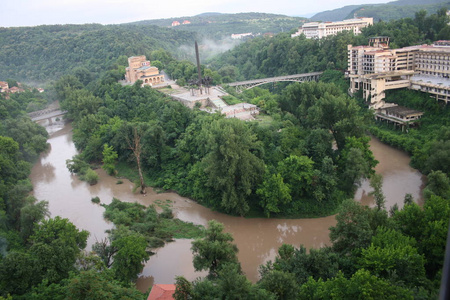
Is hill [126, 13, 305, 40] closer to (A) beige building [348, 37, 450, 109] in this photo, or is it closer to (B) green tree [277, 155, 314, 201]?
(A) beige building [348, 37, 450, 109]

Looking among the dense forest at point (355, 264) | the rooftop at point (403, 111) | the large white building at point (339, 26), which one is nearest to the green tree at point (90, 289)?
the dense forest at point (355, 264)

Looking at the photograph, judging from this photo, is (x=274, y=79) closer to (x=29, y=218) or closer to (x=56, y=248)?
(x=29, y=218)

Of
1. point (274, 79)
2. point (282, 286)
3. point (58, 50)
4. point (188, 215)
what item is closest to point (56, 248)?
point (188, 215)

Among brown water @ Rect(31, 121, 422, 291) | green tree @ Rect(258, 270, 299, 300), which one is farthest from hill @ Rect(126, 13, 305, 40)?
green tree @ Rect(258, 270, 299, 300)

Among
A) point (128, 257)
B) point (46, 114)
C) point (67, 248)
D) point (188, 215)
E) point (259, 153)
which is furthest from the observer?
point (46, 114)

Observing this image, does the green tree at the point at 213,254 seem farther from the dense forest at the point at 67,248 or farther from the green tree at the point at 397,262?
the green tree at the point at 397,262
